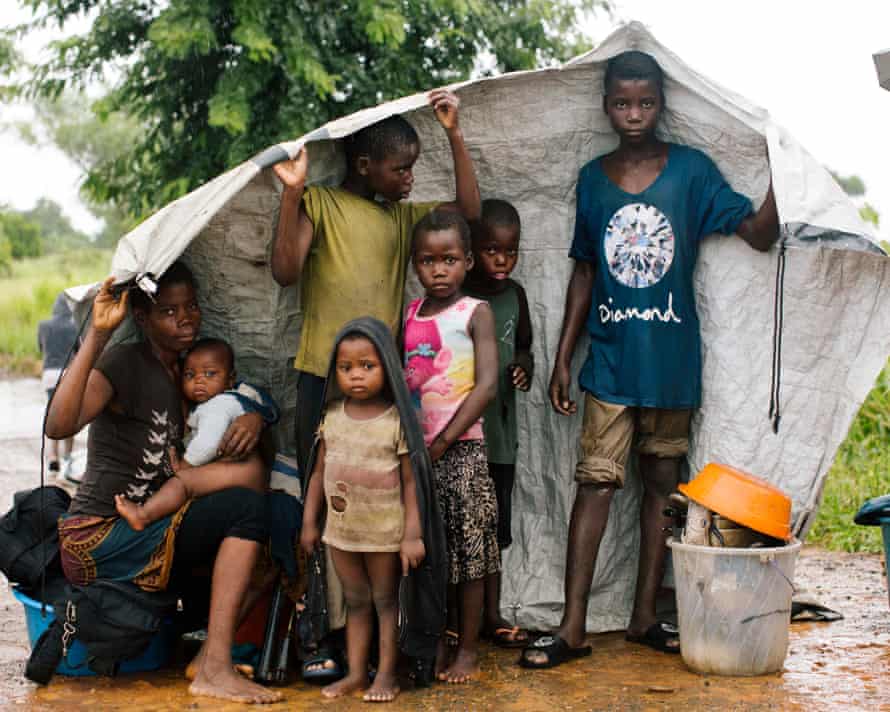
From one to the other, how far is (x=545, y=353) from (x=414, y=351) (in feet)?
2.58

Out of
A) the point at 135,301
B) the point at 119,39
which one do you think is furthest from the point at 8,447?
the point at 135,301

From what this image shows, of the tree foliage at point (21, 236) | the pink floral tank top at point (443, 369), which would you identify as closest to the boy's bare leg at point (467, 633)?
the pink floral tank top at point (443, 369)

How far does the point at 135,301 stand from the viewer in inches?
158

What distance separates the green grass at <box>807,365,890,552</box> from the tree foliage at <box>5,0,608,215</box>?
4.42 meters

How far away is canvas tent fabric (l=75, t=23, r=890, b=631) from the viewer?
158 inches

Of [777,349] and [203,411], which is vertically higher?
[777,349]

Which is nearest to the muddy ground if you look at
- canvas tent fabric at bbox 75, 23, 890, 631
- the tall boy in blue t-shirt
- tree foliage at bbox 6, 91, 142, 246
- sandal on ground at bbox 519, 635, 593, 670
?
sandal on ground at bbox 519, 635, 593, 670

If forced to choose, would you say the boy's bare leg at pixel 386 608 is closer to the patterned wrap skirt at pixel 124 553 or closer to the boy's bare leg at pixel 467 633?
the boy's bare leg at pixel 467 633

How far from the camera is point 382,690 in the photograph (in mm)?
3672

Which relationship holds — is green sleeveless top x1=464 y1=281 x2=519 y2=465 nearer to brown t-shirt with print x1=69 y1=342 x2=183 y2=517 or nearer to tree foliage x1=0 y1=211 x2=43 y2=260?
brown t-shirt with print x1=69 y1=342 x2=183 y2=517

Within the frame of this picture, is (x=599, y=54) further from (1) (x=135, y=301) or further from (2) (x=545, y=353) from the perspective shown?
(1) (x=135, y=301)

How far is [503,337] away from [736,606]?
1184mm

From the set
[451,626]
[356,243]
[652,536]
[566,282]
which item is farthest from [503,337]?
[451,626]

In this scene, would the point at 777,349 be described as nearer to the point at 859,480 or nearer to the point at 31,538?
the point at 31,538
